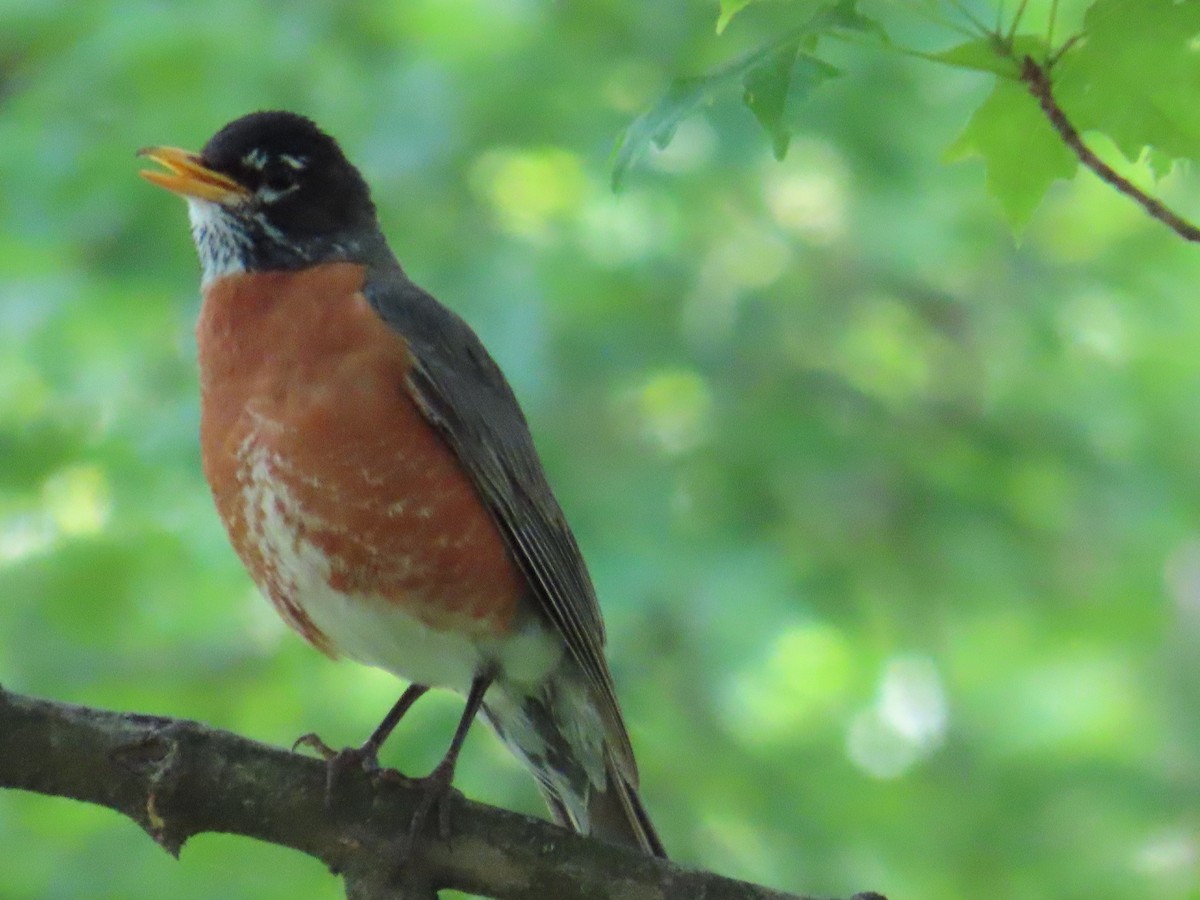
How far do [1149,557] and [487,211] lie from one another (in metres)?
3.14

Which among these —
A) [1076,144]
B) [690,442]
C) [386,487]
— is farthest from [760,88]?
[690,442]

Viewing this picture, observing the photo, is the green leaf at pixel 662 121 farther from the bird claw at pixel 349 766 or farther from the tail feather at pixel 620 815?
the tail feather at pixel 620 815

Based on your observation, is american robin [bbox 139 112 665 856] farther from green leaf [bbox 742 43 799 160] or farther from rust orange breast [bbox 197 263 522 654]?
green leaf [bbox 742 43 799 160]

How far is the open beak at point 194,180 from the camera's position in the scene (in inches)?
130

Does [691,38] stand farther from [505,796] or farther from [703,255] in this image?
[505,796]

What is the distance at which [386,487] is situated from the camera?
9.81ft

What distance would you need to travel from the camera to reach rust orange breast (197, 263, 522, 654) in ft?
9.75

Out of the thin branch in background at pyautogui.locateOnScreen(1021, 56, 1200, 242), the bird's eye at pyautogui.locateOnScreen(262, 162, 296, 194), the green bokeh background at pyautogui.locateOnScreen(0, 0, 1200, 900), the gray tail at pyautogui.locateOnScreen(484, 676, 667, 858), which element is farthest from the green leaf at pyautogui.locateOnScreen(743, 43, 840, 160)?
the green bokeh background at pyautogui.locateOnScreen(0, 0, 1200, 900)

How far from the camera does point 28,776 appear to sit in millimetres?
2314

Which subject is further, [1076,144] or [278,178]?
[278,178]

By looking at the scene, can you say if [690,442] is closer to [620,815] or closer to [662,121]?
[620,815]

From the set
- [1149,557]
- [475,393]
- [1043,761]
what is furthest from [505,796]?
[1149,557]

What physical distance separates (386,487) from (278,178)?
0.95 metres

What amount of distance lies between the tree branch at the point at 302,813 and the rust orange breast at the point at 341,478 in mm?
535
